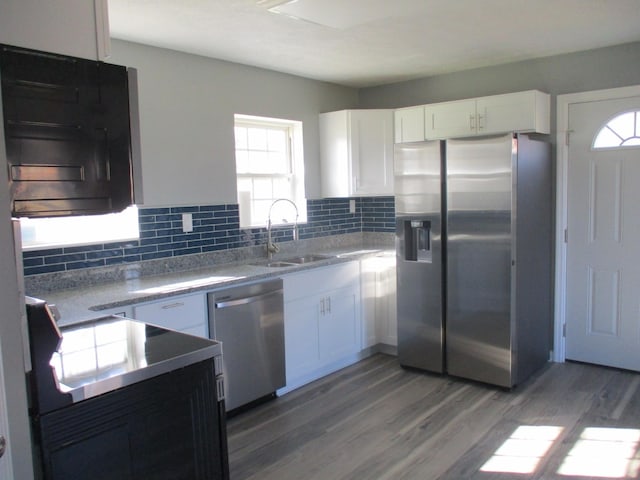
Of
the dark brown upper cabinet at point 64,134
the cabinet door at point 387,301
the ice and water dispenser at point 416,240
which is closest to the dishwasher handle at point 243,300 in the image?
the ice and water dispenser at point 416,240

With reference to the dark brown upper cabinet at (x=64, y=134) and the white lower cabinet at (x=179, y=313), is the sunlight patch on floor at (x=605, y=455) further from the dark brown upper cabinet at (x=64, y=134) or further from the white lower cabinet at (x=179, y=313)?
the dark brown upper cabinet at (x=64, y=134)

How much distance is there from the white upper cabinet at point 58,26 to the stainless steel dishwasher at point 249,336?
1.87 meters

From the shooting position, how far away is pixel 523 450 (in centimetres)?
283

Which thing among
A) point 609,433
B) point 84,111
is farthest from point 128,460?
point 609,433

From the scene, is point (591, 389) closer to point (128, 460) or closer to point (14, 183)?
point (128, 460)

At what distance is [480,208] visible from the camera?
3.60m

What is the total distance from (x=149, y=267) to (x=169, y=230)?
28 cm

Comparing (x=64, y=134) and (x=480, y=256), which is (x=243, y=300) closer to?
(x=480, y=256)

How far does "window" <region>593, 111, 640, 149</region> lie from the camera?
376 cm

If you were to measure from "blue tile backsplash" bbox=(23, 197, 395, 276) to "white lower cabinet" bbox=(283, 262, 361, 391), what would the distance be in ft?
2.05

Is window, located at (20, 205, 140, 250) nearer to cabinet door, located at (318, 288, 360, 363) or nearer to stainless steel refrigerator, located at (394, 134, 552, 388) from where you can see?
cabinet door, located at (318, 288, 360, 363)

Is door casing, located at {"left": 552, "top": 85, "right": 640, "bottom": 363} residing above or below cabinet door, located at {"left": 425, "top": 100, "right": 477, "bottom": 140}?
below

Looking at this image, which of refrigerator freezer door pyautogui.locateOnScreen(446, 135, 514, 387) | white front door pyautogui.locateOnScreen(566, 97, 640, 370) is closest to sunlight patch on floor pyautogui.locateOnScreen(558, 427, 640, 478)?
refrigerator freezer door pyautogui.locateOnScreen(446, 135, 514, 387)

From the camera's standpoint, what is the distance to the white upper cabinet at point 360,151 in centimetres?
457
